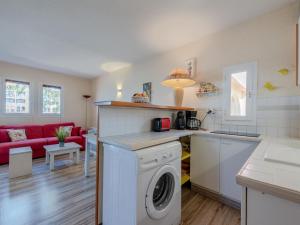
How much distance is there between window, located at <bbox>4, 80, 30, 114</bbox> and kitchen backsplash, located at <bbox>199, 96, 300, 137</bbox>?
5.23 m

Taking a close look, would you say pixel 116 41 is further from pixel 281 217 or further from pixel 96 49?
pixel 281 217

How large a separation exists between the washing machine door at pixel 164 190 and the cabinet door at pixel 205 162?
0.72 m

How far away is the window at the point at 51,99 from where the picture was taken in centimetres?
450

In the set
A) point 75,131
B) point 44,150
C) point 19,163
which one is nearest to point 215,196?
point 19,163

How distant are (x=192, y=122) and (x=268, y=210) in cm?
194

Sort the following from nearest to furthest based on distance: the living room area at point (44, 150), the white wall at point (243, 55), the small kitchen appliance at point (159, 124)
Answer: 1. the living room area at point (44, 150)
2. the white wall at point (243, 55)
3. the small kitchen appliance at point (159, 124)

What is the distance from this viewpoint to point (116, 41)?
2814mm

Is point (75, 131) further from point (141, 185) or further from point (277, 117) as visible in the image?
point (277, 117)

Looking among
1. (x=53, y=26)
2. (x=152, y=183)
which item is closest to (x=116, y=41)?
(x=53, y=26)

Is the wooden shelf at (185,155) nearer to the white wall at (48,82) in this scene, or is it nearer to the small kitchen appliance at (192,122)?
the small kitchen appliance at (192,122)

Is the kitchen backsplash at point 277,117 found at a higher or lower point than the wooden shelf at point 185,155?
higher

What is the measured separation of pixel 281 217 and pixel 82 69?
16.2 feet

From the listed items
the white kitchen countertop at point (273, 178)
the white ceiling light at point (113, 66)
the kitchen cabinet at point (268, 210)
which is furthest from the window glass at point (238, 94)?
the white ceiling light at point (113, 66)

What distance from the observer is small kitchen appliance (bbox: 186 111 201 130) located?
8.05 ft
